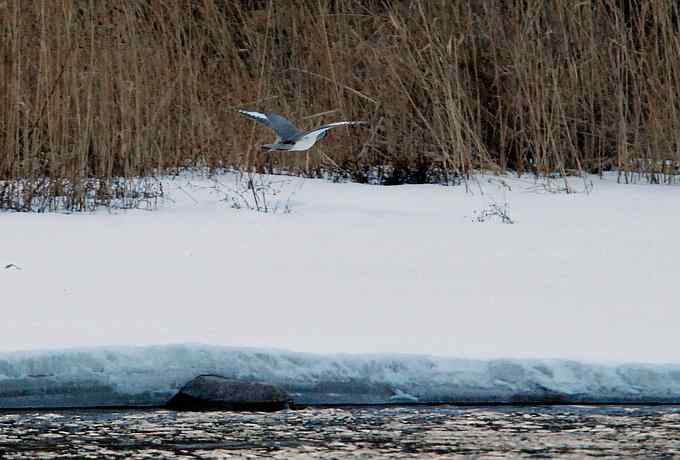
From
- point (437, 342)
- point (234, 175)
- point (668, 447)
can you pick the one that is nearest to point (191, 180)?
point (234, 175)

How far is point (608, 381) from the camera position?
172 inches

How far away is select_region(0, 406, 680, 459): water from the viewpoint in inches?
149

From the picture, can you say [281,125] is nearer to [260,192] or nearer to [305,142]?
[305,142]

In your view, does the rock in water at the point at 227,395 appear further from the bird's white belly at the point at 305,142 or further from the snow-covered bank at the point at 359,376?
the bird's white belly at the point at 305,142

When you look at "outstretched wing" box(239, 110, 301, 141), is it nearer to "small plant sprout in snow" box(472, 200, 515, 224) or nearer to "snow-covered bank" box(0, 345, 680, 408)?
"small plant sprout in snow" box(472, 200, 515, 224)

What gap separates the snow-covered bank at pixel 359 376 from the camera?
14.1ft

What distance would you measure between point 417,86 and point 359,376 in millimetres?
4517

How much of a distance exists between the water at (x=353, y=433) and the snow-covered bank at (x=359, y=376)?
2.3 inches

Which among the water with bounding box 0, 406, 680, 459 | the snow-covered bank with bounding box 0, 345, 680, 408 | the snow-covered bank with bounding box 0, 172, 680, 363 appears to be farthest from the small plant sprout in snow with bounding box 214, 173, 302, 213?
the water with bounding box 0, 406, 680, 459

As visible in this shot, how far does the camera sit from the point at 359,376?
435 cm

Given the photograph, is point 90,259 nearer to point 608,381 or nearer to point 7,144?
point 7,144

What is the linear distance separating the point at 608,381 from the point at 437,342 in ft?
1.90

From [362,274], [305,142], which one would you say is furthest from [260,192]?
[362,274]

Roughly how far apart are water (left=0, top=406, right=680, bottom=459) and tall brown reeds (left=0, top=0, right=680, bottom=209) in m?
3.76
